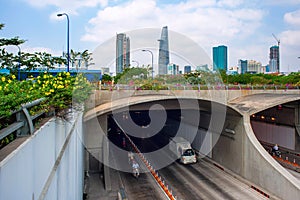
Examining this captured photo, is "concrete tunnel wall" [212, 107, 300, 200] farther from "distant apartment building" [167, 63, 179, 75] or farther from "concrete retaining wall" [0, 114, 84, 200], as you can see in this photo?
"distant apartment building" [167, 63, 179, 75]

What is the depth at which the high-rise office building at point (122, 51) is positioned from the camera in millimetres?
44491

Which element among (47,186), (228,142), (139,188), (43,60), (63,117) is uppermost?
(43,60)

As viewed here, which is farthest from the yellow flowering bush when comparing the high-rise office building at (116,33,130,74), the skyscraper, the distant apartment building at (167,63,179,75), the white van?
the distant apartment building at (167,63,179,75)

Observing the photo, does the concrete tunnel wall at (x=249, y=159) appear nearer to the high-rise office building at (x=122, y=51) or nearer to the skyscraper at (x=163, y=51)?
the skyscraper at (x=163, y=51)

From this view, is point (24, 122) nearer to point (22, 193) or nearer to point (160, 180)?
point (22, 193)

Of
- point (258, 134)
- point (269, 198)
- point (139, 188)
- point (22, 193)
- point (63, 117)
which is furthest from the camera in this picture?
point (258, 134)

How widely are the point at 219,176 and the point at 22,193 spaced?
827 inches

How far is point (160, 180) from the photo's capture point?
20453 mm

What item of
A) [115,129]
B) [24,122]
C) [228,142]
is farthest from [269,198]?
[115,129]

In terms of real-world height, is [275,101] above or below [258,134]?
above

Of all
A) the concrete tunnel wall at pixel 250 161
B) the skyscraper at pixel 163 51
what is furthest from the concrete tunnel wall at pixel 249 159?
the skyscraper at pixel 163 51

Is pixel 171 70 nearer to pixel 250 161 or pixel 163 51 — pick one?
pixel 163 51

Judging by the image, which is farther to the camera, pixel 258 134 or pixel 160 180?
pixel 258 134

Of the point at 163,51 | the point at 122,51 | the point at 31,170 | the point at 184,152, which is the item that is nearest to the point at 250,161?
the point at 184,152
